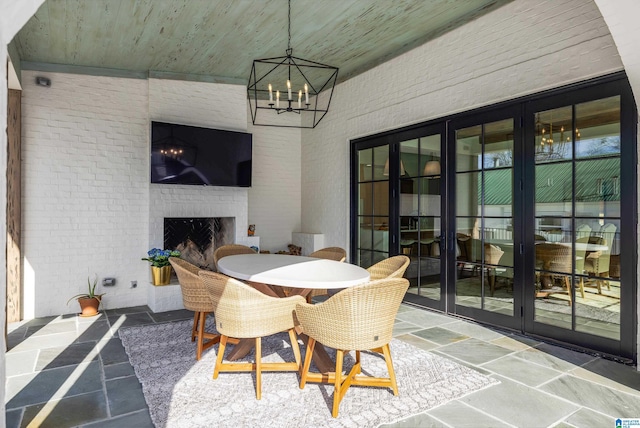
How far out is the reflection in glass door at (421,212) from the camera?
4.58 m

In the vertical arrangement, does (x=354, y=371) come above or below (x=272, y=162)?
below

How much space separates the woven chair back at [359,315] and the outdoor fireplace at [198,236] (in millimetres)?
3346

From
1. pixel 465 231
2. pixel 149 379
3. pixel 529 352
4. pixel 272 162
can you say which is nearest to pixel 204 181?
pixel 272 162

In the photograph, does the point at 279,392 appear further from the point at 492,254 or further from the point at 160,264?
the point at 160,264

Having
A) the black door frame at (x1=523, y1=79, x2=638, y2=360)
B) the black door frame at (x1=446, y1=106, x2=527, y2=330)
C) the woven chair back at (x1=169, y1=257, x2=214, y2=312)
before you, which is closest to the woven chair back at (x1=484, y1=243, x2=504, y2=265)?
the black door frame at (x1=446, y1=106, x2=527, y2=330)

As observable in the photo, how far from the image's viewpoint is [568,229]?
3.44 metres

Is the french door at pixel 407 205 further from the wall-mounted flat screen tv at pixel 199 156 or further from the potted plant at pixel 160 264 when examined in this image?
the potted plant at pixel 160 264

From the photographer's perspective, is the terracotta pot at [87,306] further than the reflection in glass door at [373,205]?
No

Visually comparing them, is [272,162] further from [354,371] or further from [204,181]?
[354,371]

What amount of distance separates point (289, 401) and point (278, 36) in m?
3.52

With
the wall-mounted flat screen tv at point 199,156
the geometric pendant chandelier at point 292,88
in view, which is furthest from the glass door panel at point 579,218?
the wall-mounted flat screen tv at point 199,156

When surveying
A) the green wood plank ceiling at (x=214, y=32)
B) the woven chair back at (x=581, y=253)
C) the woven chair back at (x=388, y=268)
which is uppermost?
the green wood plank ceiling at (x=214, y=32)

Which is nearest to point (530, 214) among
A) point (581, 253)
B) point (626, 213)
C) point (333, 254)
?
point (581, 253)

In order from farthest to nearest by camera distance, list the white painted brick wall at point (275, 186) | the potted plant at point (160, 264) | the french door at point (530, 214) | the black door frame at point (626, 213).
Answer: the white painted brick wall at point (275, 186) < the potted plant at point (160, 264) < the french door at point (530, 214) < the black door frame at point (626, 213)
